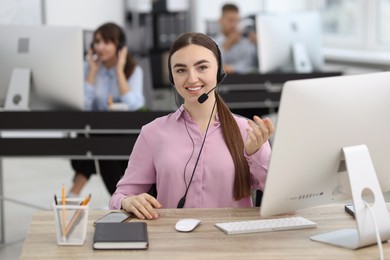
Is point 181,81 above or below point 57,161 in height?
above

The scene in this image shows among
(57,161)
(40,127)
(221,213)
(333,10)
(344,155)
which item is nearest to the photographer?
(344,155)

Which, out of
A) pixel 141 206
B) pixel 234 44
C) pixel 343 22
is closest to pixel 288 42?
pixel 234 44

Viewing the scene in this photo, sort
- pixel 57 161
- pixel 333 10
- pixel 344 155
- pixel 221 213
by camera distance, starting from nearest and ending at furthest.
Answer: pixel 344 155 < pixel 221 213 < pixel 57 161 < pixel 333 10

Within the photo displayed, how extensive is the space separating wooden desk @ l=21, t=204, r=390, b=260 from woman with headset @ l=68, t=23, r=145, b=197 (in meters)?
2.12

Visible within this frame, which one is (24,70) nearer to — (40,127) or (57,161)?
(40,127)

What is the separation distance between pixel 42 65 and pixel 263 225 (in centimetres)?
187

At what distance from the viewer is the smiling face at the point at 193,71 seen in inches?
85.9

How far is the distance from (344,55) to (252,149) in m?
5.05

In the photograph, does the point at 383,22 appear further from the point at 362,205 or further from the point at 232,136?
the point at 362,205

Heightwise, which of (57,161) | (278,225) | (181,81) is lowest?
(57,161)

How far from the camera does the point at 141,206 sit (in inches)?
79.8

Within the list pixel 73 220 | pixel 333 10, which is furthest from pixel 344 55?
pixel 73 220

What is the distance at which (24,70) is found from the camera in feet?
11.6

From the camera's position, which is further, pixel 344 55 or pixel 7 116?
pixel 344 55
